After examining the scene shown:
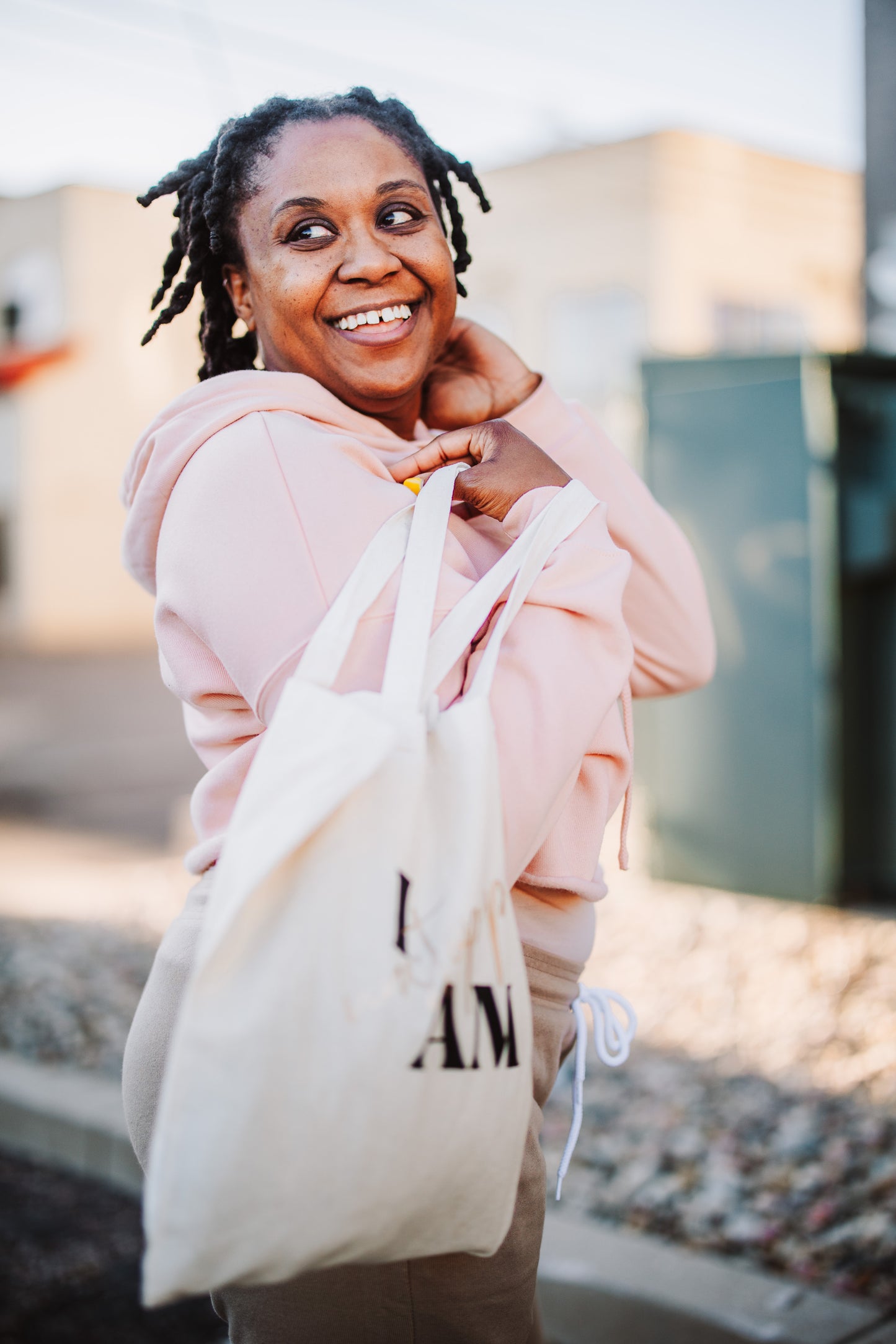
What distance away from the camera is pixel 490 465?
1.49 meters

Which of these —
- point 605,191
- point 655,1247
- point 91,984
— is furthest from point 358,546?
point 605,191

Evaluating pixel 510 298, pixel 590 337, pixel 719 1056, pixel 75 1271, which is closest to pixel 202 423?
pixel 75 1271

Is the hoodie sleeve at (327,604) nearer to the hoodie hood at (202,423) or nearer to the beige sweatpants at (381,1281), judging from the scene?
the hoodie hood at (202,423)

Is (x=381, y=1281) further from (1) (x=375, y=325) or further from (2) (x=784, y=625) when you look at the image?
(2) (x=784, y=625)

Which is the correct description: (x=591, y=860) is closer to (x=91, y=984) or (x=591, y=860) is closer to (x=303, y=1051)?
(x=303, y=1051)

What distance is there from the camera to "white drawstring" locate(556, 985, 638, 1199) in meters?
1.61

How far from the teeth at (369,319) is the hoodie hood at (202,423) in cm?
8

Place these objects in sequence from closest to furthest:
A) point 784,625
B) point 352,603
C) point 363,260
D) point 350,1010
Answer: point 350,1010 < point 352,603 < point 363,260 < point 784,625

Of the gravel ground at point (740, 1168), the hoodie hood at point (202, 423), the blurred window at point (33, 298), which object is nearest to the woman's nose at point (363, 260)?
the hoodie hood at point (202, 423)

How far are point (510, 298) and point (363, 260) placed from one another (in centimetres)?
1999

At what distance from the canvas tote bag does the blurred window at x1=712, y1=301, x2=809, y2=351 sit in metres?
20.3

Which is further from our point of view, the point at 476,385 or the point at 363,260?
the point at 476,385

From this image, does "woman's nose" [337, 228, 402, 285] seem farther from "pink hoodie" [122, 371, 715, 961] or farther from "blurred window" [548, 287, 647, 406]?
"blurred window" [548, 287, 647, 406]

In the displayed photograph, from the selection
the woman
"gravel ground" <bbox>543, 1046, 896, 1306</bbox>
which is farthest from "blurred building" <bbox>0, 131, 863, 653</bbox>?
the woman
